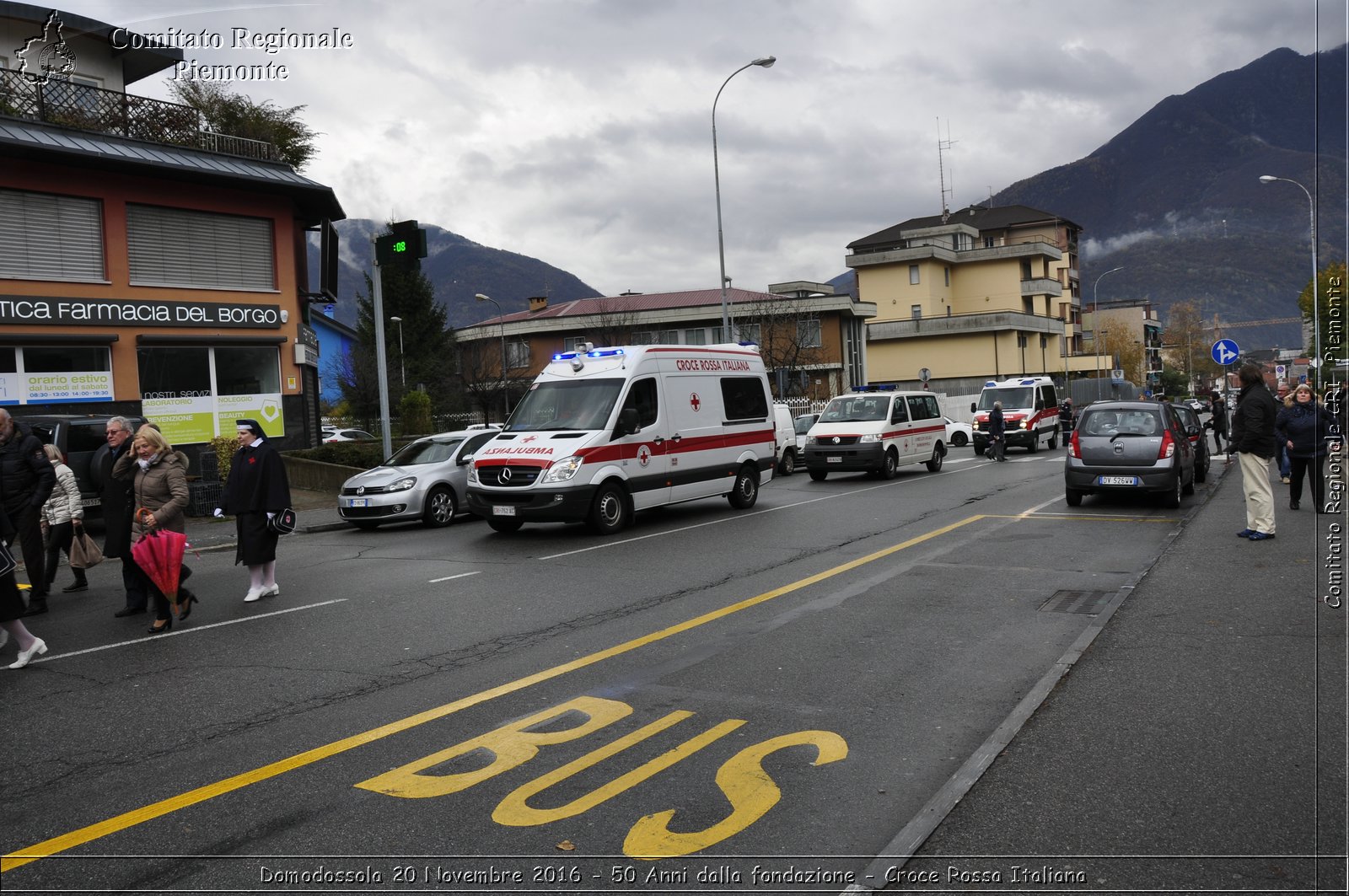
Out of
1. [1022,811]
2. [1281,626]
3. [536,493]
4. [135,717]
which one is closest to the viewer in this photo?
[1022,811]

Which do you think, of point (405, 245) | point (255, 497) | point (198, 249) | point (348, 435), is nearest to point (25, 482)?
point (255, 497)

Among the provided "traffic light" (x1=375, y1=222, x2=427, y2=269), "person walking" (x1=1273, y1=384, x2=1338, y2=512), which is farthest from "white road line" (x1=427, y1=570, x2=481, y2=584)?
"person walking" (x1=1273, y1=384, x2=1338, y2=512)

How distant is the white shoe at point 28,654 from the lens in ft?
24.0

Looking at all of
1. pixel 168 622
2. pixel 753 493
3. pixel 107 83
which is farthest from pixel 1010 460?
pixel 107 83

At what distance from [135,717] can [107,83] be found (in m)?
26.6

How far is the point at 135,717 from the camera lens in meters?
5.98

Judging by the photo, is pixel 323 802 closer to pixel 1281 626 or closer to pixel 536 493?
pixel 1281 626

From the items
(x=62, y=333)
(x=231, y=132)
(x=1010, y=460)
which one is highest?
(x=231, y=132)

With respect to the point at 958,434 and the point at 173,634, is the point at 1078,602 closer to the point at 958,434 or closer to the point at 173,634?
the point at 173,634

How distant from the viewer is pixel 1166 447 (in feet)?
49.4

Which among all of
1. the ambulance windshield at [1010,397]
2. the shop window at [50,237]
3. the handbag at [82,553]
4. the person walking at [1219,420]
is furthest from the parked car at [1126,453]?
the shop window at [50,237]

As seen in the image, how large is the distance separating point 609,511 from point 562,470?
1.04 meters

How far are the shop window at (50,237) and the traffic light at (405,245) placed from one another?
773cm

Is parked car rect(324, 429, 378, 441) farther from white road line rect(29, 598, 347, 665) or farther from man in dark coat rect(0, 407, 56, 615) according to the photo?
white road line rect(29, 598, 347, 665)
